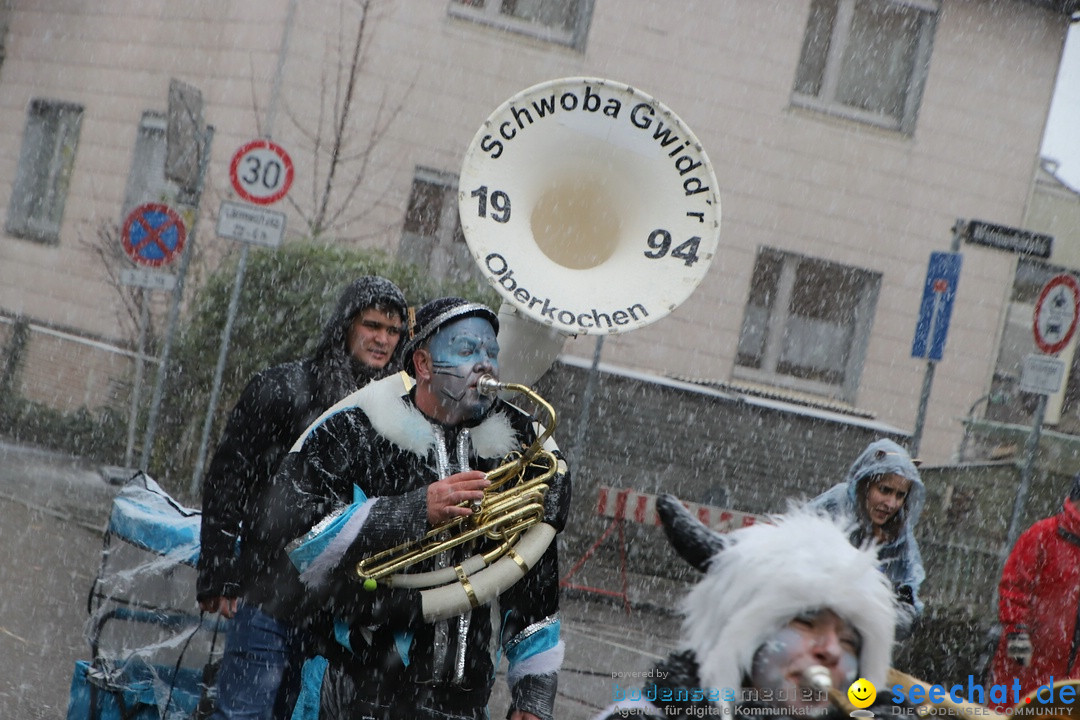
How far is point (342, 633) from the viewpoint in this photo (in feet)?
11.3

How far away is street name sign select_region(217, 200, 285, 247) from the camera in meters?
10.6

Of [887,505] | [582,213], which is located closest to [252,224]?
[582,213]

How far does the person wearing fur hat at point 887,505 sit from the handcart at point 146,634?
89.8 inches

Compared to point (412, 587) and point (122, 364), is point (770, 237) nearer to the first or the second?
point (122, 364)

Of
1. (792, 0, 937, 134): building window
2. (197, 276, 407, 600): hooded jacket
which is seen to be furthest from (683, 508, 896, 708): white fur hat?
(792, 0, 937, 134): building window

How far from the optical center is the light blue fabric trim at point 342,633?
3.46 m

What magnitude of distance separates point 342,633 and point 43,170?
16.3 metres

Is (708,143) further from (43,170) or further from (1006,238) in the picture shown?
(43,170)

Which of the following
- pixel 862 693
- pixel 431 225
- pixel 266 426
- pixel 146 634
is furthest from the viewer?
pixel 431 225

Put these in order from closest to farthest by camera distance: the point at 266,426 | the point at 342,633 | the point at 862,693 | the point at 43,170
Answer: the point at 862,693, the point at 342,633, the point at 266,426, the point at 43,170

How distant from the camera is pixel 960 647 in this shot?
8.42 metres

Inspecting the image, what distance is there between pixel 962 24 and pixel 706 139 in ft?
11.3

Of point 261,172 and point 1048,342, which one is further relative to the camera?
point 261,172

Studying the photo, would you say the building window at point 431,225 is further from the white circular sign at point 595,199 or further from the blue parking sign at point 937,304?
the white circular sign at point 595,199
